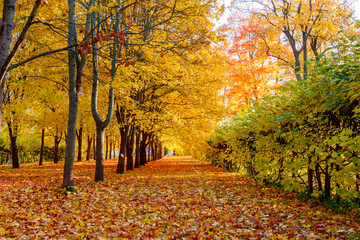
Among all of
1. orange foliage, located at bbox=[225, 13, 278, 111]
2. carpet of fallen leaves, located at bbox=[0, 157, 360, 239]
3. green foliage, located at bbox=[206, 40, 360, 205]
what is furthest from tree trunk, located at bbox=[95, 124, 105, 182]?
orange foliage, located at bbox=[225, 13, 278, 111]

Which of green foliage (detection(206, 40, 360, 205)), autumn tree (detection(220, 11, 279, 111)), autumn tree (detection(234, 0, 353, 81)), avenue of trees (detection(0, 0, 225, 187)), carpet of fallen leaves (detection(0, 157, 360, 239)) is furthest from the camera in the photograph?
autumn tree (detection(220, 11, 279, 111))

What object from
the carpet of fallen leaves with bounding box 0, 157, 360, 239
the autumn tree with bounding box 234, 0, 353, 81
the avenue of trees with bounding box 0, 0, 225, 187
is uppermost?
the autumn tree with bounding box 234, 0, 353, 81

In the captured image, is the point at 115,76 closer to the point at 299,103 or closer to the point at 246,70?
the point at 299,103

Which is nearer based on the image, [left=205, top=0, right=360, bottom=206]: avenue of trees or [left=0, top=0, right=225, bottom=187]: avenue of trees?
[left=205, top=0, right=360, bottom=206]: avenue of trees

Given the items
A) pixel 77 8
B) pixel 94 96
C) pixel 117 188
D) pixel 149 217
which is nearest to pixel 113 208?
pixel 149 217

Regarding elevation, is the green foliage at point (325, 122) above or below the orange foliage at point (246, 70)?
below

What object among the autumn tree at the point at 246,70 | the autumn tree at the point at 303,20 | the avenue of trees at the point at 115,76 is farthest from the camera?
the autumn tree at the point at 246,70

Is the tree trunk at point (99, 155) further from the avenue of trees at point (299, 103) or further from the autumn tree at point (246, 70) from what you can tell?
the autumn tree at point (246, 70)

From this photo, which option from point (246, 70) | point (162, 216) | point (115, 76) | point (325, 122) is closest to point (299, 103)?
point (325, 122)

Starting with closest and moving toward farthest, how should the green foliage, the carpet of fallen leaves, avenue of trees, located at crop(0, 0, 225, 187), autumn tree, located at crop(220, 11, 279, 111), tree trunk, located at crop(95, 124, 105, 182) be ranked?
1. the green foliage
2. the carpet of fallen leaves
3. avenue of trees, located at crop(0, 0, 225, 187)
4. tree trunk, located at crop(95, 124, 105, 182)
5. autumn tree, located at crop(220, 11, 279, 111)

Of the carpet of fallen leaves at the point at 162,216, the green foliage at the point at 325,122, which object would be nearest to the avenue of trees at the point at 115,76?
the carpet of fallen leaves at the point at 162,216

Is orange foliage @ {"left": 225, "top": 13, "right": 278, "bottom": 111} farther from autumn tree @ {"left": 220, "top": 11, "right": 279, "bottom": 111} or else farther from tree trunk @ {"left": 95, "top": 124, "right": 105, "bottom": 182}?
tree trunk @ {"left": 95, "top": 124, "right": 105, "bottom": 182}

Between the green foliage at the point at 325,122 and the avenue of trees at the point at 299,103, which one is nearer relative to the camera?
the green foliage at the point at 325,122

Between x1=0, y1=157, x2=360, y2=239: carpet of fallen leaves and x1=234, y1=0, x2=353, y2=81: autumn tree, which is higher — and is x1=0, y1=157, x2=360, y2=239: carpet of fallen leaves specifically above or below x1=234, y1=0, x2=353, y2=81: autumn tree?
below
